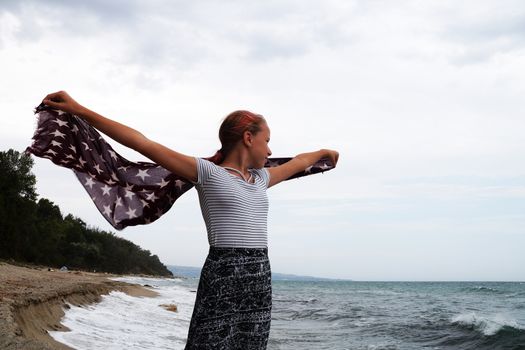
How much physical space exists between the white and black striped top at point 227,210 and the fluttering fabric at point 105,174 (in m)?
0.64

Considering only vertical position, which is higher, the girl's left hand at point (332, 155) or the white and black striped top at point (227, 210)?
the girl's left hand at point (332, 155)

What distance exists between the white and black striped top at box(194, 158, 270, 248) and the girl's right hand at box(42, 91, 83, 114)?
0.54m

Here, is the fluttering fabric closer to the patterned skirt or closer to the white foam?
the patterned skirt

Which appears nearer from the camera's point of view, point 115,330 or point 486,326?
point 115,330

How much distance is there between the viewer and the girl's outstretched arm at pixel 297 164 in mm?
2909

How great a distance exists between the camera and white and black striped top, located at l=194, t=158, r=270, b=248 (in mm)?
2406

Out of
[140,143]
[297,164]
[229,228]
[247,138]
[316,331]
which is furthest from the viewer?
[316,331]

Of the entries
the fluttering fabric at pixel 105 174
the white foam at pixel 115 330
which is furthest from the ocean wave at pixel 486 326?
the fluttering fabric at pixel 105 174

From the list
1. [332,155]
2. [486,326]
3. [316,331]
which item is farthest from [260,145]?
[486,326]

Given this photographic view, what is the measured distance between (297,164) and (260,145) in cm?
57

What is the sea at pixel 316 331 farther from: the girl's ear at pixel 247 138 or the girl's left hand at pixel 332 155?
the girl's ear at pixel 247 138

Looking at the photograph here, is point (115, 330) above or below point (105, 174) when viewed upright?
below

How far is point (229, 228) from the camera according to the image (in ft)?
7.89

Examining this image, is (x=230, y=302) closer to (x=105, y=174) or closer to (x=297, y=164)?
(x=297, y=164)
